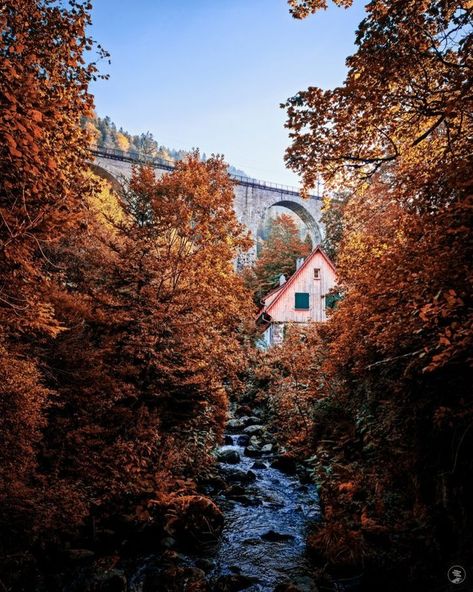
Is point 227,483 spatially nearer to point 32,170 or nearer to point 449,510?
point 449,510

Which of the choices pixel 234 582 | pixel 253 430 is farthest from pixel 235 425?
pixel 234 582

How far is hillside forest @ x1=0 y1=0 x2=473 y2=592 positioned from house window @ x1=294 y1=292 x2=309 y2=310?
14101 millimetres

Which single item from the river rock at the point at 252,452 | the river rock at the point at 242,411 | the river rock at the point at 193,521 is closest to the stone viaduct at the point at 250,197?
the river rock at the point at 242,411

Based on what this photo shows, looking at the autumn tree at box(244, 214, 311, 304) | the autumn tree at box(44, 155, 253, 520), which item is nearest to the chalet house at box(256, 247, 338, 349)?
the autumn tree at box(244, 214, 311, 304)

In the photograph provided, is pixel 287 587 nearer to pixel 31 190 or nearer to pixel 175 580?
pixel 175 580

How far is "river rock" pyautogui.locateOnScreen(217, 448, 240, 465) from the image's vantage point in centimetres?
1218

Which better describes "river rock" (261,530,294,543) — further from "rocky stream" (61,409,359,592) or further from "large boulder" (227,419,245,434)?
"large boulder" (227,419,245,434)

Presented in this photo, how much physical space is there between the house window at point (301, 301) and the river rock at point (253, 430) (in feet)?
36.5

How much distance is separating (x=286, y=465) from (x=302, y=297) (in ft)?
48.5

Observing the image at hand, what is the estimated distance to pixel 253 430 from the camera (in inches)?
610

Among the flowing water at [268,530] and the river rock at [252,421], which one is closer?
the flowing water at [268,530]

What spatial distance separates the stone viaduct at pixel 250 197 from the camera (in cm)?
3625

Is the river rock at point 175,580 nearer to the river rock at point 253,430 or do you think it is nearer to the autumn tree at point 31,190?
the autumn tree at point 31,190

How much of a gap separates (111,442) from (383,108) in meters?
8.46
